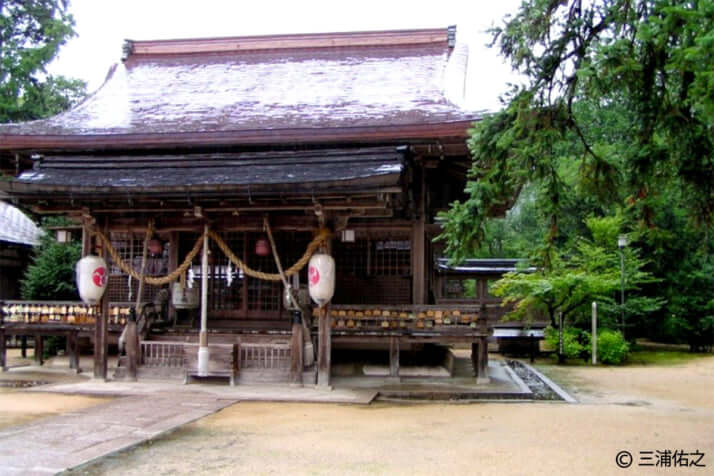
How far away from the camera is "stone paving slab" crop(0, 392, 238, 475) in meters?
6.50

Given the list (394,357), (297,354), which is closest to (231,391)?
(297,354)

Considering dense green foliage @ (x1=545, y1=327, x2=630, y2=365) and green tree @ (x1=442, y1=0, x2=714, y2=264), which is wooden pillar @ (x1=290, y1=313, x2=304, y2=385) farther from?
dense green foliage @ (x1=545, y1=327, x2=630, y2=365)

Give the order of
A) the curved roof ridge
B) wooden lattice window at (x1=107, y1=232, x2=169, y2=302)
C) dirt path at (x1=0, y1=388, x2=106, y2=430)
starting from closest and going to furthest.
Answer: dirt path at (x1=0, y1=388, x2=106, y2=430) < wooden lattice window at (x1=107, y1=232, x2=169, y2=302) < the curved roof ridge

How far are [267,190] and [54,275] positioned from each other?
1007cm

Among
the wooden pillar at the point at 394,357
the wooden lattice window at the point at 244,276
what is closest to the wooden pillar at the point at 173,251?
the wooden lattice window at the point at 244,276

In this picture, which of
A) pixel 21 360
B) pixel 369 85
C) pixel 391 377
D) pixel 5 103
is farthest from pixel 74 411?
pixel 5 103

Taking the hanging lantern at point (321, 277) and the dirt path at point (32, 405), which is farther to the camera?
the hanging lantern at point (321, 277)

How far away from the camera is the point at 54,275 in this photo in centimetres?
1831

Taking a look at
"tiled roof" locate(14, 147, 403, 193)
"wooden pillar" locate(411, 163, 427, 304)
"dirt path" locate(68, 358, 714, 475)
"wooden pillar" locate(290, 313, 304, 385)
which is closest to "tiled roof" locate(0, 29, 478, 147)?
"tiled roof" locate(14, 147, 403, 193)

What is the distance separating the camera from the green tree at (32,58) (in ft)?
89.4

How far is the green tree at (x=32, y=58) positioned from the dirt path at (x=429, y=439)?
74.4ft

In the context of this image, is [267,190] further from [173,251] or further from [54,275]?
[54,275]

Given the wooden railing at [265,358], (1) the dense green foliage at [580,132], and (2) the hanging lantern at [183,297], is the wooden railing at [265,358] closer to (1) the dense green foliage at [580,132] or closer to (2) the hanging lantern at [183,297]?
(2) the hanging lantern at [183,297]

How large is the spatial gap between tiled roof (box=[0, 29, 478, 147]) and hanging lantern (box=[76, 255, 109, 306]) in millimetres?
2728
